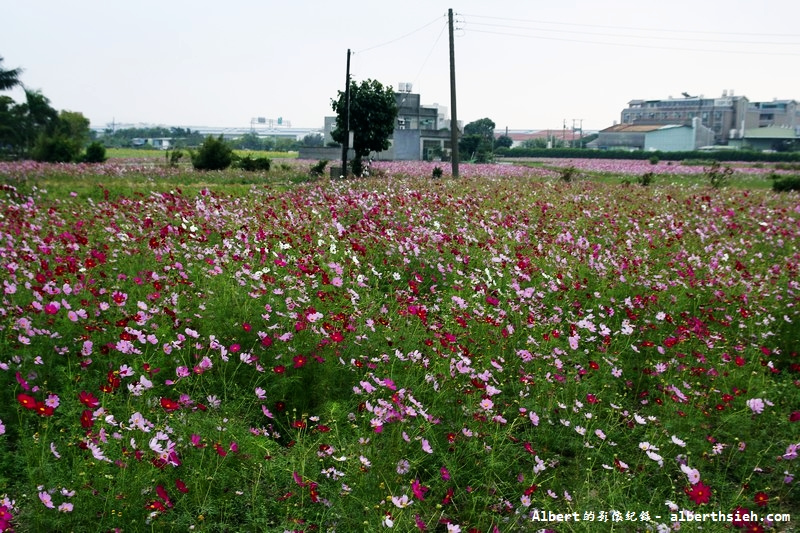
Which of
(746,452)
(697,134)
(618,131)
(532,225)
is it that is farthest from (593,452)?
(618,131)

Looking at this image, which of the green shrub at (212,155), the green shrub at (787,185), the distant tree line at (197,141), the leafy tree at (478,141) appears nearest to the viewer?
the green shrub at (787,185)

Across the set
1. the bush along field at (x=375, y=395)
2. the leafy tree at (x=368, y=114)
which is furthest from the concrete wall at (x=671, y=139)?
the bush along field at (x=375, y=395)

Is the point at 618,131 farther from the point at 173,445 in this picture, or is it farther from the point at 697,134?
the point at 173,445

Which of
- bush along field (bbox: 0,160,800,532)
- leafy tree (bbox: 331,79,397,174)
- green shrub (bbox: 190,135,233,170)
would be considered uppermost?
leafy tree (bbox: 331,79,397,174)

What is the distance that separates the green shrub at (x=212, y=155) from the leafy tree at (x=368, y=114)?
16.9 ft

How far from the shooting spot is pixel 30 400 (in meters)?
2.57

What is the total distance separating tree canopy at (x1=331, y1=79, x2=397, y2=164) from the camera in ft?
99.5

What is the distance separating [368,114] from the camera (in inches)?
1212

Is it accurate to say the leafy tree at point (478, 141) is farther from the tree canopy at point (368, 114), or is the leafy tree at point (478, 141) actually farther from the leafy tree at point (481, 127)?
the tree canopy at point (368, 114)

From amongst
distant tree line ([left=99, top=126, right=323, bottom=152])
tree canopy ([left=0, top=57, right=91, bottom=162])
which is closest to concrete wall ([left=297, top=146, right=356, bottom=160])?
tree canopy ([left=0, top=57, right=91, bottom=162])

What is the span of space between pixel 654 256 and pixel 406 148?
61.0 m

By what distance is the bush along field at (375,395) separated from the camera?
2879 millimetres

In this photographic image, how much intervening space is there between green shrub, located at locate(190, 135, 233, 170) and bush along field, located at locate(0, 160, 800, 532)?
73.8ft

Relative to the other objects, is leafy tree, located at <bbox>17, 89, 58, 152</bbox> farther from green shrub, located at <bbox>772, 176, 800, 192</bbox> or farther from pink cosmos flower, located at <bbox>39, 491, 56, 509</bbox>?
pink cosmos flower, located at <bbox>39, 491, 56, 509</bbox>
